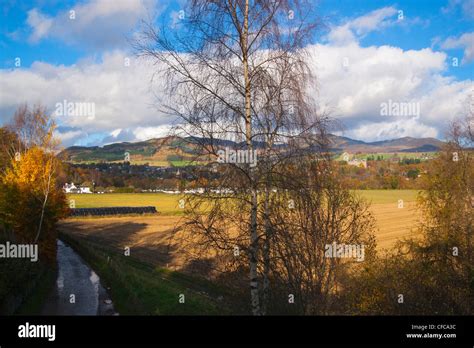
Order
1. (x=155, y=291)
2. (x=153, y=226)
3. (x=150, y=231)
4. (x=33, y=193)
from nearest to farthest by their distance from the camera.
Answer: (x=155, y=291) < (x=33, y=193) < (x=150, y=231) < (x=153, y=226)

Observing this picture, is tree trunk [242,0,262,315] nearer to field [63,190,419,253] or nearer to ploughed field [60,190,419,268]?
ploughed field [60,190,419,268]

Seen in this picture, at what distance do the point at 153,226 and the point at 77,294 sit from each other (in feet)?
128

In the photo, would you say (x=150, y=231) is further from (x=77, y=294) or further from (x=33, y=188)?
(x=77, y=294)

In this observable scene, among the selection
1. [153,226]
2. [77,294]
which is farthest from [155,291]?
[153,226]

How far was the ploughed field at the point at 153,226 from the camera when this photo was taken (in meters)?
36.1

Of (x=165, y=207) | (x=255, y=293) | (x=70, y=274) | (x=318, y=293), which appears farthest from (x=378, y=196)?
(x=255, y=293)

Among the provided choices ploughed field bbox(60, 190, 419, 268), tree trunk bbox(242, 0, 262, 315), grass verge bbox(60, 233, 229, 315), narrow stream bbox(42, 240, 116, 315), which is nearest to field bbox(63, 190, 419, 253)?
ploughed field bbox(60, 190, 419, 268)

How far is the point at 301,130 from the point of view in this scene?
9.33 m

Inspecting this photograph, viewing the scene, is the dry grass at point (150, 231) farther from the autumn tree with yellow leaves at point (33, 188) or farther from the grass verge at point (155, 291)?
the autumn tree with yellow leaves at point (33, 188)

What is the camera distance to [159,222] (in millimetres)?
66188

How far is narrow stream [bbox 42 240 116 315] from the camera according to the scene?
1909cm

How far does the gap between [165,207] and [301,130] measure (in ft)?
267
